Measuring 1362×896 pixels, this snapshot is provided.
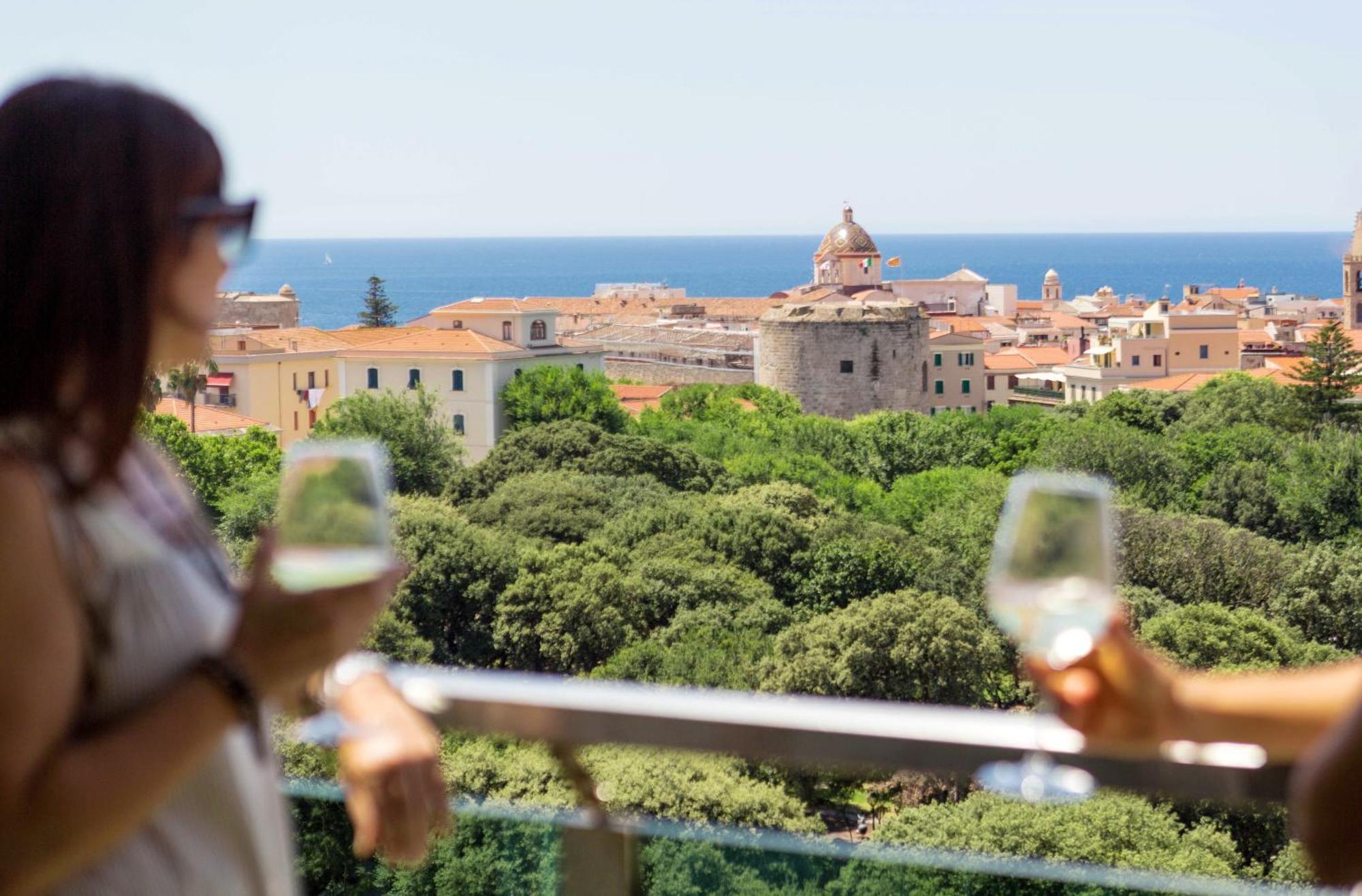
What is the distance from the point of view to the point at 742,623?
18.1 m

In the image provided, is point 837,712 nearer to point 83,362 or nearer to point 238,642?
point 238,642

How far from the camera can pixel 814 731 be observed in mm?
1196

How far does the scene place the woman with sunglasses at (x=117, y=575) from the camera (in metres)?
0.85

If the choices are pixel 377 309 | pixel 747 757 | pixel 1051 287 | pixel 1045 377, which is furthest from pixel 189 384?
pixel 1051 287

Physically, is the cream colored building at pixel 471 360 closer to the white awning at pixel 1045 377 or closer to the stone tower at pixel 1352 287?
the white awning at pixel 1045 377

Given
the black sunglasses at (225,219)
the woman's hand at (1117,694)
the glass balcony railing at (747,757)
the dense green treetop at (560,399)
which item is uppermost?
the black sunglasses at (225,219)

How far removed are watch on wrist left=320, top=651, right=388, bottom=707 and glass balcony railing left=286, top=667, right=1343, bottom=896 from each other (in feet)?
0.09

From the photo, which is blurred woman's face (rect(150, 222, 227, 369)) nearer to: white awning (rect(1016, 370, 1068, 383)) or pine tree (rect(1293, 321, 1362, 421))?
pine tree (rect(1293, 321, 1362, 421))

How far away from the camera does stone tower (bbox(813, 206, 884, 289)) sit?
163 feet

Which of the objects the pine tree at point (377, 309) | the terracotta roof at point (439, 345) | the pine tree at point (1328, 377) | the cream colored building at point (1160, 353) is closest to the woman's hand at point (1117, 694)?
the terracotta roof at point (439, 345)

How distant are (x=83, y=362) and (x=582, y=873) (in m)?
0.68

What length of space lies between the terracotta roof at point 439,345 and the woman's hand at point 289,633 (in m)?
34.6

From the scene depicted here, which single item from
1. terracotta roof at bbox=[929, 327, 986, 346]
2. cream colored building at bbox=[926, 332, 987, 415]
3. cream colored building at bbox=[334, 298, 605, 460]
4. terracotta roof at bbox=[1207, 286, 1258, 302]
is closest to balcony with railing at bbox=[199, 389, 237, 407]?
cream colored building at bbox=[334, 298, 605, 460]

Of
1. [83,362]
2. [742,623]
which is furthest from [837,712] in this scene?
[742,623]
